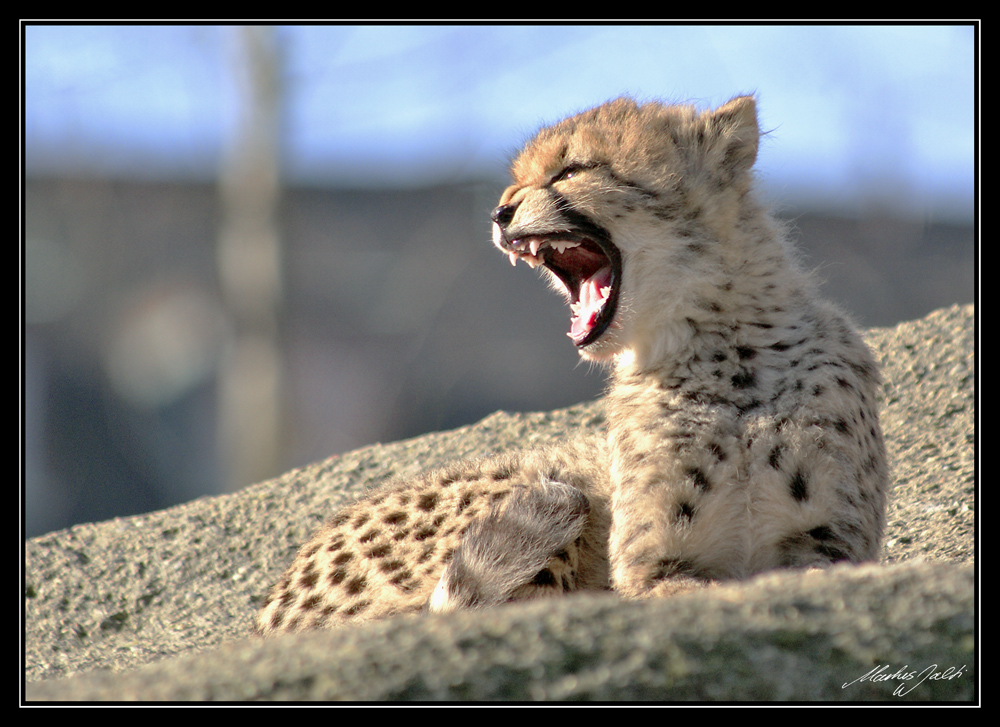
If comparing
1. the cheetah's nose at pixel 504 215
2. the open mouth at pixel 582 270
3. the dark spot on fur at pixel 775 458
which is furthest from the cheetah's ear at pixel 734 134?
the dark spot on fur at pixel 775 458

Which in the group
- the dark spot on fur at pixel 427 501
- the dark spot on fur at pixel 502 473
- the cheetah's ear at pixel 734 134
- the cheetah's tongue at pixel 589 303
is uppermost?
the cheetah's ear at pixel 734 134

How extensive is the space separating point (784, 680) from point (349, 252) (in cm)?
807

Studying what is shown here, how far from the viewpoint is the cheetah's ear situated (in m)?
Answer: 2.97

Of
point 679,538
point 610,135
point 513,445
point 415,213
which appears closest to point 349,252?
point 415,213

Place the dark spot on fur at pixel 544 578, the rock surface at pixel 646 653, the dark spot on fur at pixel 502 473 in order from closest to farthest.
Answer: the rock surface at pixel 646 653 → the dark spot on fur at pixel 544 578 → the dark spot on fur at pixel 502 473

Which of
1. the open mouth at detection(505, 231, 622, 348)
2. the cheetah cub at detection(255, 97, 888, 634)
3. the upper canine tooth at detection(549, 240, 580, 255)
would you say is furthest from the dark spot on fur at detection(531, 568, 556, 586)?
the upper canine tooth at detection(549, 240, 580, 255)

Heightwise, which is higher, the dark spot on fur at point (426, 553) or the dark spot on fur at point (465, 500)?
the dark spot on fur at point (465, 500)

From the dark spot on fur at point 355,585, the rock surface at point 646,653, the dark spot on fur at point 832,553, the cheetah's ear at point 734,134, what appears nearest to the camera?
the rock surface at point 646,653

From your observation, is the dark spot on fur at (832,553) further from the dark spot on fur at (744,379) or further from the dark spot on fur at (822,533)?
the dark spot on fur at (744,379)

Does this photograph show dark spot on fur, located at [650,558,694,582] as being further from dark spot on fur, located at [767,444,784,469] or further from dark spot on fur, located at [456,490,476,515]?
dark spot on fur, located at [456,490,476,515]

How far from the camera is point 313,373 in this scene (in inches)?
380

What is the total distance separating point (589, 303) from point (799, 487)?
0.89 meters

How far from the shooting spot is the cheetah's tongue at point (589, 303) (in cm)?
298

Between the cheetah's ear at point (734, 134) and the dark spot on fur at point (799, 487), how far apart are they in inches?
38.7
